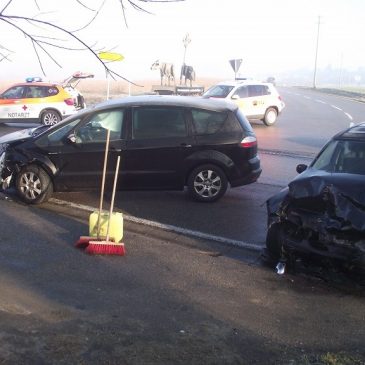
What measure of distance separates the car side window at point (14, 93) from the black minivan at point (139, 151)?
11023 millimetres

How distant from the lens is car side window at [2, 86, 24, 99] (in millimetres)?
19438

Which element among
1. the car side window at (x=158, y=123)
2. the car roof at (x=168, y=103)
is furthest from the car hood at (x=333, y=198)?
the car roof at (x=168, y=103)

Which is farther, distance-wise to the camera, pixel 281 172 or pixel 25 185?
pixel 281 172

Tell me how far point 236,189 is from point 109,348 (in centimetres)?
646

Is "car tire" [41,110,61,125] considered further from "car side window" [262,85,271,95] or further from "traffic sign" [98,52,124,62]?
"traffic sign" [98,52,124,62]

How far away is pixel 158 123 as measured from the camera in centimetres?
890

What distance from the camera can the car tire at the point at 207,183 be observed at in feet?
29.1

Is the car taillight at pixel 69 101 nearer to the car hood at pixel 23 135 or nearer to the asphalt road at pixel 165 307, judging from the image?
the car hood at pixel 23 135

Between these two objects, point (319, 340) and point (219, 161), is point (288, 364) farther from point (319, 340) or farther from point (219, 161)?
point (219, 161)

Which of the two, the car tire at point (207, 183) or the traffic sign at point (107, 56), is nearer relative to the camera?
the traffic sign at point (107, 56)

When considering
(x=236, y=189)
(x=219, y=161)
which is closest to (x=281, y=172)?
(x=236, y=189)

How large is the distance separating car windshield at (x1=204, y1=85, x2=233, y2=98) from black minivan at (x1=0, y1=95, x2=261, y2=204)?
12482 mm

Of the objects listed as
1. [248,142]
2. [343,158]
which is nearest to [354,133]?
[343,158]

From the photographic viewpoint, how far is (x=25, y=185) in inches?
342
